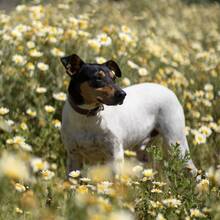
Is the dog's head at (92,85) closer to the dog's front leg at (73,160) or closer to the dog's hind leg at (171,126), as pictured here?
the dog's front leg at (73,160)

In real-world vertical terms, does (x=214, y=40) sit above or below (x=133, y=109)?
below

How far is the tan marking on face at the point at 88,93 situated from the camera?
13.5 ft

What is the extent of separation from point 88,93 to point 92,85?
0.06 metres

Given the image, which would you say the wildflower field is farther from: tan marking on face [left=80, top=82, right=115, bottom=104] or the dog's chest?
tan marking on face [left=80, top=82, right=115, bottom=104]

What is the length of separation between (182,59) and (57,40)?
1.92m

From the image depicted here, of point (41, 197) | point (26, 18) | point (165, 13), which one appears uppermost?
point (41, 197)

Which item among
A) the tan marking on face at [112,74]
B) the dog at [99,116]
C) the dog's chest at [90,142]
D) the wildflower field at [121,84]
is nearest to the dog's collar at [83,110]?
the dog at [99,116]

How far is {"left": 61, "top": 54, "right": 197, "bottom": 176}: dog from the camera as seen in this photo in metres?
4.12

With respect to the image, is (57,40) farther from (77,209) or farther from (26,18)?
(77,209)

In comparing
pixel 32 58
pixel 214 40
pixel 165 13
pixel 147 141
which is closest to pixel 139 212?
pixel 147 141

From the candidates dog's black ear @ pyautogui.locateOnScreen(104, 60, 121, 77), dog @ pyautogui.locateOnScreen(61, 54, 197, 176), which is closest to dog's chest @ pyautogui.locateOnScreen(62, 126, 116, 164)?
dog @ pyautogui.locateOnScreen(61, 54, 197, 176)

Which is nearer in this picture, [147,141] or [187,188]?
[187,188]

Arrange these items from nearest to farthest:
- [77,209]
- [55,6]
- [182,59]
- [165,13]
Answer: [77,209] → [182,59] → [55,6] → [165,13]

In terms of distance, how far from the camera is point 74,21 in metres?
6.50
